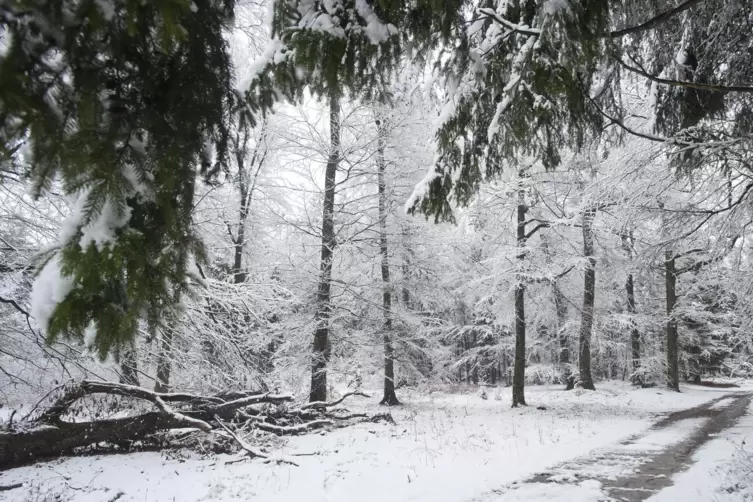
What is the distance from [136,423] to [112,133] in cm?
729

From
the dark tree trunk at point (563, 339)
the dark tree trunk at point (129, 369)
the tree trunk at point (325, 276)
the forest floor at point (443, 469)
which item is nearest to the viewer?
the forest floor at point (443, 469)

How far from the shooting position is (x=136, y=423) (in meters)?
7.34

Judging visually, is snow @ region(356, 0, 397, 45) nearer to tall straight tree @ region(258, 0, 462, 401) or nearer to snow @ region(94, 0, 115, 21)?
tall straight tree @ region(258, 0, 462, 401)

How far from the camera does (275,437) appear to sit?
8.38 meters

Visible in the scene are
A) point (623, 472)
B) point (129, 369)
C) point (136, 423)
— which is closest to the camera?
point (623, 472)

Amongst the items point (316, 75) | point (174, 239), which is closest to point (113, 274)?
point (174, 239)

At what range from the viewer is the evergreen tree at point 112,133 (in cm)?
147

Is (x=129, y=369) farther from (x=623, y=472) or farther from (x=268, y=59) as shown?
(x=623, y=472)

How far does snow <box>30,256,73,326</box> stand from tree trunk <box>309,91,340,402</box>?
9754 mm

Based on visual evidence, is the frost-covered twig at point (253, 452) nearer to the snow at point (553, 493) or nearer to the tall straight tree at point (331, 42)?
the snow at point (553, 493)

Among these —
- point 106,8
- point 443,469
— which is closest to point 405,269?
point 443,469

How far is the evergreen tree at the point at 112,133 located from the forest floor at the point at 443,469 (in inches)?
174

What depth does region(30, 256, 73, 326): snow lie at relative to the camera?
5.24ft

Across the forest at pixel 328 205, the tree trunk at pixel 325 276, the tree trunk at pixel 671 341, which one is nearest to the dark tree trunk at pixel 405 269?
the forest at pixel 328 205
